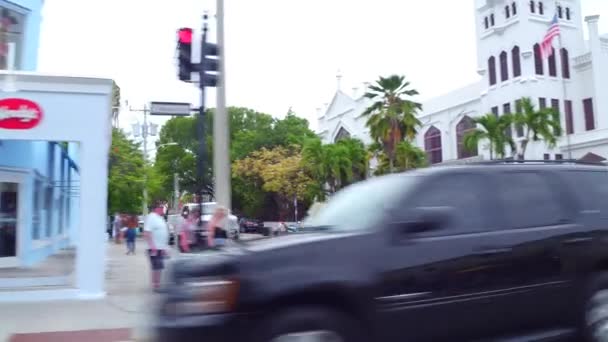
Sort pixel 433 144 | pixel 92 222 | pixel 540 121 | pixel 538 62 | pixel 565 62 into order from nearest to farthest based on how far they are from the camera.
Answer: pixel 92 222
pixel 540 121
pixel 538 62
pixel 565 62
pixel 433 144

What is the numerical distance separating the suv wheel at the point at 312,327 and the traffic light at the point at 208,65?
5.48m

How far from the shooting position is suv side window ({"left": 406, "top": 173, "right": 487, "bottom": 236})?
188 inches

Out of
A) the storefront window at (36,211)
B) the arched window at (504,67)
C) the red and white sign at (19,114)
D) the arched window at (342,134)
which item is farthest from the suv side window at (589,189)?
the arched window at (342,134)

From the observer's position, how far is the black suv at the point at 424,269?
13.5 ft

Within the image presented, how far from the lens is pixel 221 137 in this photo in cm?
1043

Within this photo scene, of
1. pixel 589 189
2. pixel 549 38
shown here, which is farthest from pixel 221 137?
pixel 549 38

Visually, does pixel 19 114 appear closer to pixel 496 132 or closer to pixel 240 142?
pixel 496 132

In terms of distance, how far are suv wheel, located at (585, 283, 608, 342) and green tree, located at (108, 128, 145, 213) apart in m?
25.6

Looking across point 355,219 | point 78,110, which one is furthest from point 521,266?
point 78,110

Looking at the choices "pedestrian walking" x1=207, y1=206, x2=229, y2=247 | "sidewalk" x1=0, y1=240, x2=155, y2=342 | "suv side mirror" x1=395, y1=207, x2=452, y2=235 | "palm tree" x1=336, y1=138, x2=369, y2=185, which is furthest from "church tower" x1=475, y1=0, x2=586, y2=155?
"suv side mirror" x1=395, y1=207, x2=452, y2=235

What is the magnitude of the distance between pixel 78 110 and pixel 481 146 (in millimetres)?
36928

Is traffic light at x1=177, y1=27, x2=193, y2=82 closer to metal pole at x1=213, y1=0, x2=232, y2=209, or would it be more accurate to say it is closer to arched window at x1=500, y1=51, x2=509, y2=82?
metal pole at x1=213, y1=0, x2=232, y2=209

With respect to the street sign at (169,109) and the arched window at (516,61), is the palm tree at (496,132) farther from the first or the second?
the street sign at (169,109)

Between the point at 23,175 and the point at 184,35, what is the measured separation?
7.21 metres
